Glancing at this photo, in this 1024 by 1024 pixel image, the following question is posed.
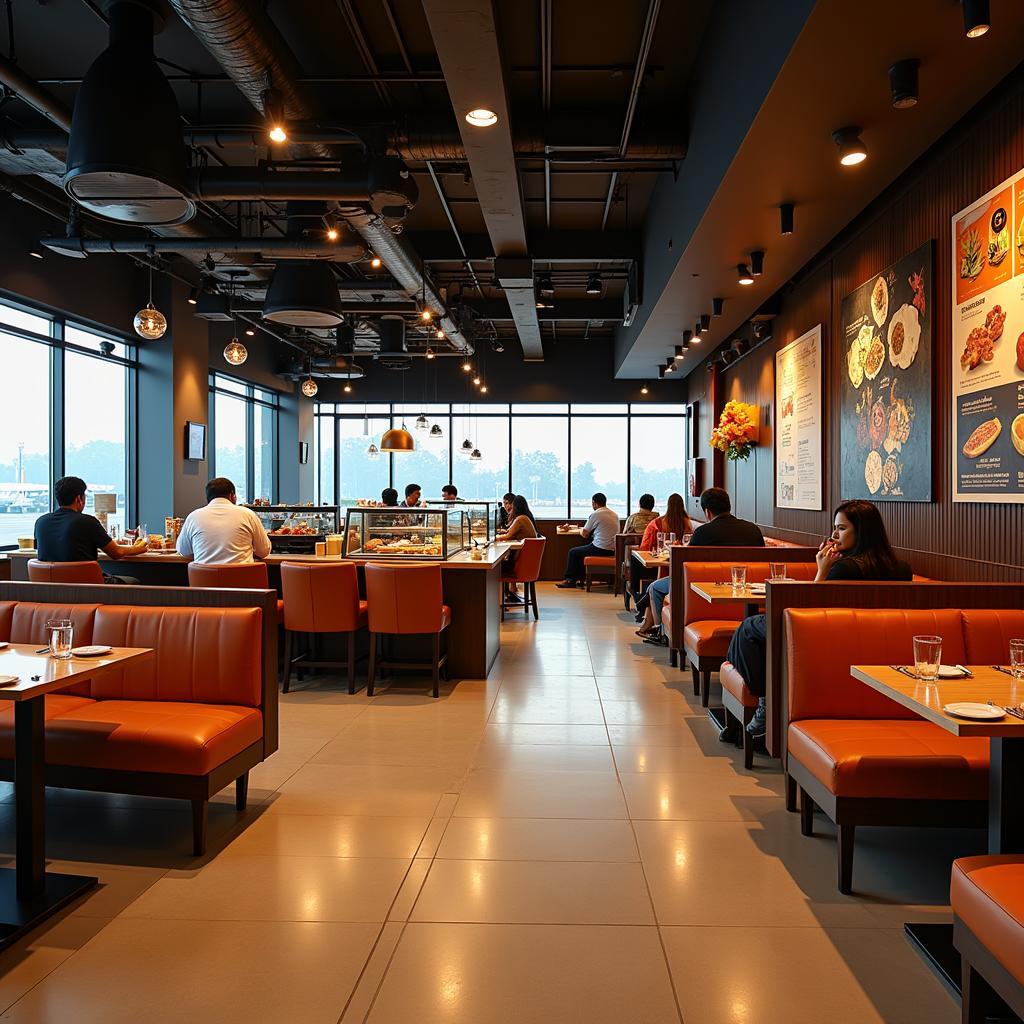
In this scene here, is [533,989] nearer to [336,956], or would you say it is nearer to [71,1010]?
[336,956]

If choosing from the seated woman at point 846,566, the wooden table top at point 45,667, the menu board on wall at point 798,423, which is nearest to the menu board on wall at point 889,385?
the menu board on wall at point 798,423

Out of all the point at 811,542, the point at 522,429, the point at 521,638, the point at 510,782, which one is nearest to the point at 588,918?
the point at 510,782

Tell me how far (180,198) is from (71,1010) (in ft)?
13.5

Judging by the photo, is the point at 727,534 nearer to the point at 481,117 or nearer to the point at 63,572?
the point at 481,117

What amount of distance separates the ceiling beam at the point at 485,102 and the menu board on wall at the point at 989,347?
104 inches

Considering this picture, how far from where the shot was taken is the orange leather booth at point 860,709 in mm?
3027

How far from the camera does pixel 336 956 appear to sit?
257 cm

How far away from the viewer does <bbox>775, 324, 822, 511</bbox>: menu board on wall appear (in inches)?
267

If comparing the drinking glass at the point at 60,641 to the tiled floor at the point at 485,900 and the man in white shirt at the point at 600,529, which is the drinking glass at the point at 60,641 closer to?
the tiled floor at the point at 485,900

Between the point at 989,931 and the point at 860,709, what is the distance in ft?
5.26

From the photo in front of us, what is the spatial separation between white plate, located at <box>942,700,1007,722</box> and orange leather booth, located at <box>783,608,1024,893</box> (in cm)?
74

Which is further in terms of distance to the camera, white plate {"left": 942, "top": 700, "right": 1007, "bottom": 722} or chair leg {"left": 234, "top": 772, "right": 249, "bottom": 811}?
chair leg {"left": 234, "top": 772, "right": 249, "bottom": 811}

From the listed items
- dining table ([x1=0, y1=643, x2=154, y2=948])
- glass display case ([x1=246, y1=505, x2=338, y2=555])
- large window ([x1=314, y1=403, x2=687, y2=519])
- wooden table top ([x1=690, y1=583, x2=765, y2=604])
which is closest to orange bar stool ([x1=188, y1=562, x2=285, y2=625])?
glass display case ([x1=246, y1=505, x2=338, y2=555])

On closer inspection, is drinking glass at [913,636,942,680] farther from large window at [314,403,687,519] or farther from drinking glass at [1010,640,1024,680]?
large window at [314,403,687,519]
